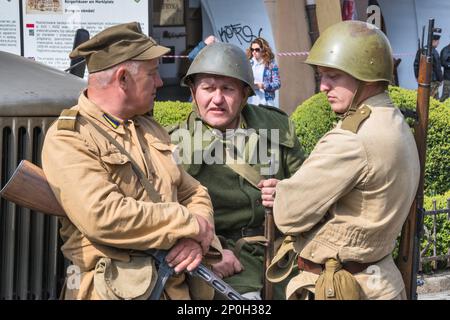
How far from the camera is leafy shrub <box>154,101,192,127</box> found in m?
8.35

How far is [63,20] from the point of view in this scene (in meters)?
11.4

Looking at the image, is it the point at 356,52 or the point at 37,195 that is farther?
the point at 356,52

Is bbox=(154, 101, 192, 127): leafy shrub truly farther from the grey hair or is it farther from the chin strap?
the grey hair

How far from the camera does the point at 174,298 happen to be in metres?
3.51

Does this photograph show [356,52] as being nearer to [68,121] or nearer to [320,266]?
[320,266]

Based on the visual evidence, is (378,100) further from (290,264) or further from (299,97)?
(299,97)

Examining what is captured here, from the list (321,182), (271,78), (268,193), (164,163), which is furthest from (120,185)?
(271,78)

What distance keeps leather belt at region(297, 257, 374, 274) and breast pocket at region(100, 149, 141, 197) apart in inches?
33.4

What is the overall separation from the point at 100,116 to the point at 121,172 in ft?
0.88

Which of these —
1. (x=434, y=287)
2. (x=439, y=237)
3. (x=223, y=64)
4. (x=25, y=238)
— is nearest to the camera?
(x=25, y=238)

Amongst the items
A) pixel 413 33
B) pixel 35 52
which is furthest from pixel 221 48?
pixel 413 33

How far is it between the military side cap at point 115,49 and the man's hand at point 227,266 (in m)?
1.11

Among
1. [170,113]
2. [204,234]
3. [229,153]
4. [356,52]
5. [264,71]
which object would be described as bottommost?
[170,113]

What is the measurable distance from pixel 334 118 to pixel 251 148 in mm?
4162
